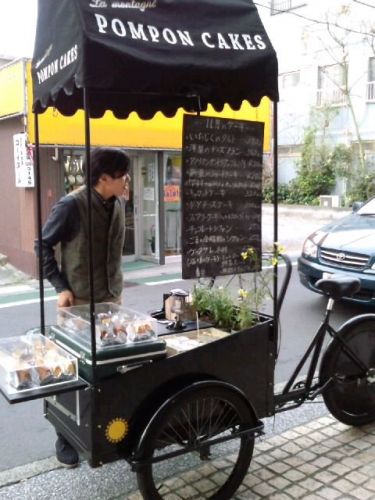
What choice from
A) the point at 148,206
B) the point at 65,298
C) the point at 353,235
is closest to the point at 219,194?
the point at 65,298

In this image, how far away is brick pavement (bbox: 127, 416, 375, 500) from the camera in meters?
2.91

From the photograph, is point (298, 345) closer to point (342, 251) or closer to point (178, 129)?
point (342, 251)

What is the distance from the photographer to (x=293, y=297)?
25.4ft

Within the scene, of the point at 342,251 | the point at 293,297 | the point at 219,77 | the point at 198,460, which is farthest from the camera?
the point at 293,297

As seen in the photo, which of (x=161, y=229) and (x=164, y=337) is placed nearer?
(x=164, y=337)

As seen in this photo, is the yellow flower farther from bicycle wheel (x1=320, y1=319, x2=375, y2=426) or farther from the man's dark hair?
the man's dark hair

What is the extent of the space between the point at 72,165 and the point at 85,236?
265 inches

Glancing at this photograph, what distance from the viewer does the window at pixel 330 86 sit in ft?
68.6

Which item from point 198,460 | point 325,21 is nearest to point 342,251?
point 198,460

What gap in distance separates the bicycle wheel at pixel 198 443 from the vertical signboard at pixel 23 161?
275 inches

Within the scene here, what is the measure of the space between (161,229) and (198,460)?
779cm

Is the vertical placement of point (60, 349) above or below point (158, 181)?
below

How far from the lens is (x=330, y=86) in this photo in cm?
2170

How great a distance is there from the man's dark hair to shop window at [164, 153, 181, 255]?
25.1 feet
